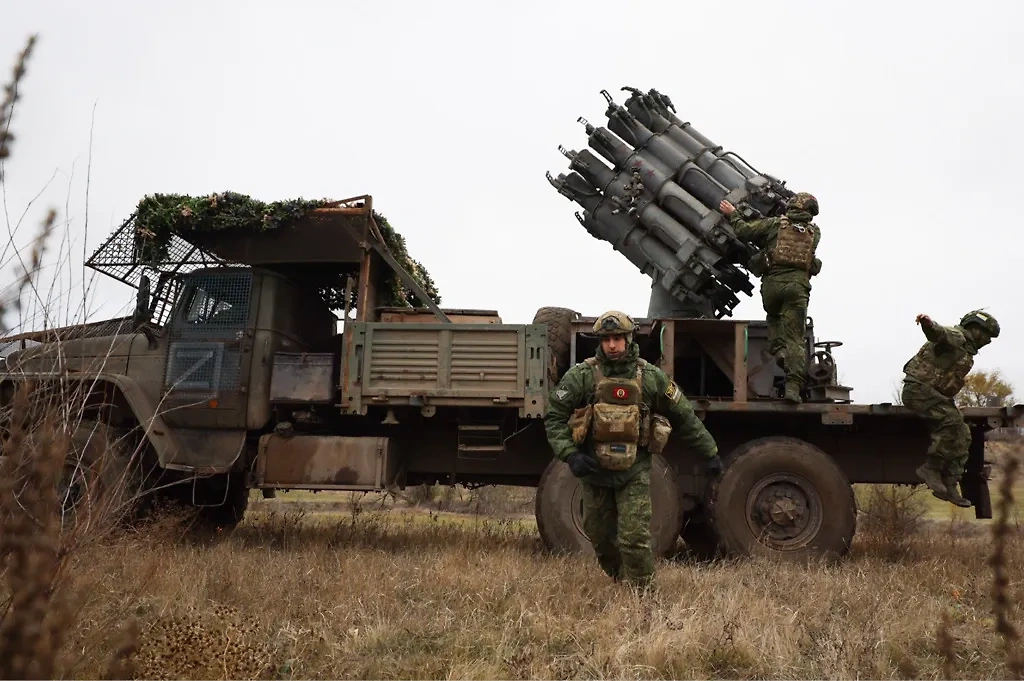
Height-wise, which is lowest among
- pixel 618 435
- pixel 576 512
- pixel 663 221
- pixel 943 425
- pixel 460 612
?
pixel 460 612

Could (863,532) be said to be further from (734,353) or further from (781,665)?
(781,665)

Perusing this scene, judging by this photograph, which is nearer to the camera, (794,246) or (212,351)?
(794,246)

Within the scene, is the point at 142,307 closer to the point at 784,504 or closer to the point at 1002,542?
the point at 784,504

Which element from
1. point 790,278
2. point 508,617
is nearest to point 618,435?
point 508,617

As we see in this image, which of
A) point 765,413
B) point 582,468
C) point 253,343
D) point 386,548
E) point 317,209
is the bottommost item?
point 386,548

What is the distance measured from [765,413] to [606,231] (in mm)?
2814

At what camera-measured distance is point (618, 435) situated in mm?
4613

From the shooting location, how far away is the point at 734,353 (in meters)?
6.22

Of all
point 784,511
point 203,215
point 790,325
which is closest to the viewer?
point 784,511

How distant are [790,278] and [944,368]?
4.33 ft

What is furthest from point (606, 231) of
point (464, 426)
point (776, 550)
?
point (776, 550)

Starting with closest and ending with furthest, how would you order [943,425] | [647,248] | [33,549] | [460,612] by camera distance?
[33,549], [460,612], [943,425], [647,248]

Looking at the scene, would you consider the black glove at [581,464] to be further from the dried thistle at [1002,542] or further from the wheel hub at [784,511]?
the dried thistle at [1002,542]

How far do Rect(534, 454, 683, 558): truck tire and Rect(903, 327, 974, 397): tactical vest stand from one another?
208cm
